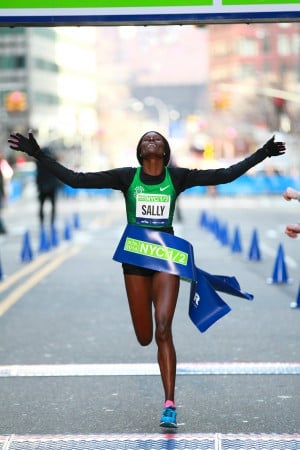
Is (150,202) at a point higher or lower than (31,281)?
higher

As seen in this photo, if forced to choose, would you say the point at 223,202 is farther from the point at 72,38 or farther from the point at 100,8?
the point at 72,38

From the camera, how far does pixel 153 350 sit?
9797 mm

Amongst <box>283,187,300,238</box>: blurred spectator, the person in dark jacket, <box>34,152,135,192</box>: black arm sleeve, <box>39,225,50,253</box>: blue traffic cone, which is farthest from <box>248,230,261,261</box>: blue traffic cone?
<box>34,152,135,192</box>: black arm sleeve

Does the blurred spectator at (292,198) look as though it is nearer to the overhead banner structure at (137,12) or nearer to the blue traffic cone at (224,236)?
the overhead banner structure at (137,12)

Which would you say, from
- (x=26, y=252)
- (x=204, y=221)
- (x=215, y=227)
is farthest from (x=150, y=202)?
(x=204, y=221)

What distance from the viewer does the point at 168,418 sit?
21.9ft

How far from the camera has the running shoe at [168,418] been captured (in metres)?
6.68

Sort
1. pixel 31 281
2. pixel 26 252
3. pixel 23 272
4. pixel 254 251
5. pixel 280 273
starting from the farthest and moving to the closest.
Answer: pixel 254 251, pixel 26 252, pixel 23 272, pixel 31 281, pixel 280 273

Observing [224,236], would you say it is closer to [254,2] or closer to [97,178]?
[254,2]

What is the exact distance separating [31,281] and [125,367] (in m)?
6.77

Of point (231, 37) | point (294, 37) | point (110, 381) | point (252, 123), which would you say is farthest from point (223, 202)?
point (231, 37)

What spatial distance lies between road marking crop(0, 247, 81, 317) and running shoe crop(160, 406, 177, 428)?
5.65m

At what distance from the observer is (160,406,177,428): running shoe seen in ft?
21.9

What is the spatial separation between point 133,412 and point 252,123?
348 ft
